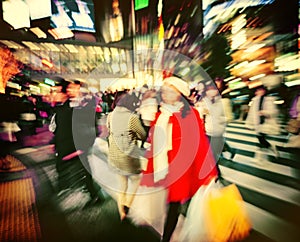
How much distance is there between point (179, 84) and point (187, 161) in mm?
375

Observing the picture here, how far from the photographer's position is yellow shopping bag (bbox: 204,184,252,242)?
4.90 ft

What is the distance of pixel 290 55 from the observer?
5.08 ft

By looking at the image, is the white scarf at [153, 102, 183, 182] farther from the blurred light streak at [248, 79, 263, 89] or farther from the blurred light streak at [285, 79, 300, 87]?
the blurred light streak at [285, 79, 300, 87]

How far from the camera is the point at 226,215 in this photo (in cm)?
152

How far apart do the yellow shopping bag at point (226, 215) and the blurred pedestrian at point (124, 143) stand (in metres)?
0.40

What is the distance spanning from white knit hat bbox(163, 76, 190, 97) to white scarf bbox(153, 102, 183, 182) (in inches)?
2.4

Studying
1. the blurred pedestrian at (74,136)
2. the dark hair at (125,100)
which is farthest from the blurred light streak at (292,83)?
the blurred pedestrian at (74,136)

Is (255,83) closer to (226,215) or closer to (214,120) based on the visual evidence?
(214,120)

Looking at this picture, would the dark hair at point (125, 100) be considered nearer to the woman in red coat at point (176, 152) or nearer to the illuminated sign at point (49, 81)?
the woman in red coat at point (176, 152)

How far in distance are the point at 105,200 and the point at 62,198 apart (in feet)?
0.65

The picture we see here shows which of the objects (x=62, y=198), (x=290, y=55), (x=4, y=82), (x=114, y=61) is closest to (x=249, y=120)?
(x=290, y=55)

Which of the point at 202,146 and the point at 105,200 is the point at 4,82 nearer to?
the point at 105,200

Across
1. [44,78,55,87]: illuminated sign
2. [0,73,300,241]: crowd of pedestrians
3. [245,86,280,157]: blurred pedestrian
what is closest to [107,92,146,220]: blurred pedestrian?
[0,73,300,241]: crowd of pedestrians

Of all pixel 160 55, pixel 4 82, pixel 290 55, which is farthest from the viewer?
pixel 290 55
